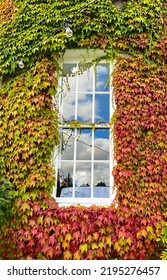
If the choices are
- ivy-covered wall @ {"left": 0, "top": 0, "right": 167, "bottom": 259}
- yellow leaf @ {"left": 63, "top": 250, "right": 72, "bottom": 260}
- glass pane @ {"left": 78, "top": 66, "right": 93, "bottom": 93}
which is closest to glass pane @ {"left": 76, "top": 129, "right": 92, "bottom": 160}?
ivy-covered wall @ {"left": 0, "top": 0, "right": 167, "bottom": 259}

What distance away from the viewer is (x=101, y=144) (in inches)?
187

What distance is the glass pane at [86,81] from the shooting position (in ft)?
16.5

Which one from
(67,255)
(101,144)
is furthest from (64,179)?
(67,255)

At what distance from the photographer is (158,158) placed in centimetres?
440

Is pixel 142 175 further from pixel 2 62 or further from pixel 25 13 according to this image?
pixel 25 13

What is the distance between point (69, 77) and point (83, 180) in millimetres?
1852

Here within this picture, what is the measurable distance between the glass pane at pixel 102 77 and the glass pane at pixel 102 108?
0.13m

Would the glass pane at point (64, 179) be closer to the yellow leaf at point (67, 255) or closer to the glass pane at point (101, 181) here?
the glass pane at point (101, 181)

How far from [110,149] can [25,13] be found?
288 cm

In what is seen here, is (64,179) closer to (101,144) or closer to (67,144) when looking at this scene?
(67,144)

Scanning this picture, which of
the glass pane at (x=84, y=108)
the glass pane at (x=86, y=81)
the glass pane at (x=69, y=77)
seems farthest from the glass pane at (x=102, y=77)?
the glass pane at (x=69, y=77)

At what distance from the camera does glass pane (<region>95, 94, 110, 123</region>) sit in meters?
4.83
